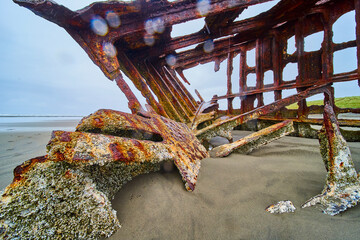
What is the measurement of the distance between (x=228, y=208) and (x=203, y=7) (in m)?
3.13

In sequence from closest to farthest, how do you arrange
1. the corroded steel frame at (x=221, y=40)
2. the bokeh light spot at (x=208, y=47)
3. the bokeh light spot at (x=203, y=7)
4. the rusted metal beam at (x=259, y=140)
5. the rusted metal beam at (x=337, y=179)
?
the rusted metal beam at (x=337, y=179) → the rusted metal beam at (x=259, y=140) → the corroded steel frame at (x=221, y=40) → the bokeh light spot at (x=203, y=7) → the bokeh light spot at (x=208, y=47)

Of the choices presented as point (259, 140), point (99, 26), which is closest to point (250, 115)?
point (259, 140)

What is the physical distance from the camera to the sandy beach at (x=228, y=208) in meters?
0.79

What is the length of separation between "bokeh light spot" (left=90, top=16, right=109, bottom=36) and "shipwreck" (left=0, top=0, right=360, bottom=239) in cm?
2

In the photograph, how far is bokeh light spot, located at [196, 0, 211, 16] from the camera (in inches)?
105

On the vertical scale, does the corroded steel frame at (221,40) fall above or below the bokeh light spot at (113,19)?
below

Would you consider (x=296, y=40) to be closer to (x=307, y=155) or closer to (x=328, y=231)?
(x=307, y=155)

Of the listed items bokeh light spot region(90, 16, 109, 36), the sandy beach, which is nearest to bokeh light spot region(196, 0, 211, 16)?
bokeh light spot region(90, 16, 109, 36)

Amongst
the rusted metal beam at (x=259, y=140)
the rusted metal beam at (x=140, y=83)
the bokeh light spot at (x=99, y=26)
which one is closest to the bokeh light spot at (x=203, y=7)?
the bokeh light spot at (x=99, y=26)

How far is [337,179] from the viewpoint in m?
0.97

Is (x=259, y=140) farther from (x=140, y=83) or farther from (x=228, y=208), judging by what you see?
(x=140, y=83)

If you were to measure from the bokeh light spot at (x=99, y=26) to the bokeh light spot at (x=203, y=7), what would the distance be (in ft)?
5.47

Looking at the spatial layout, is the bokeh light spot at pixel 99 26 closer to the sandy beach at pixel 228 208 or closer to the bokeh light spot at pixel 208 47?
the sandy beach at pixel 228 208

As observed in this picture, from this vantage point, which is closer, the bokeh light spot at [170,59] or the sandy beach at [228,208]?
the sandy beach at [228,208]
